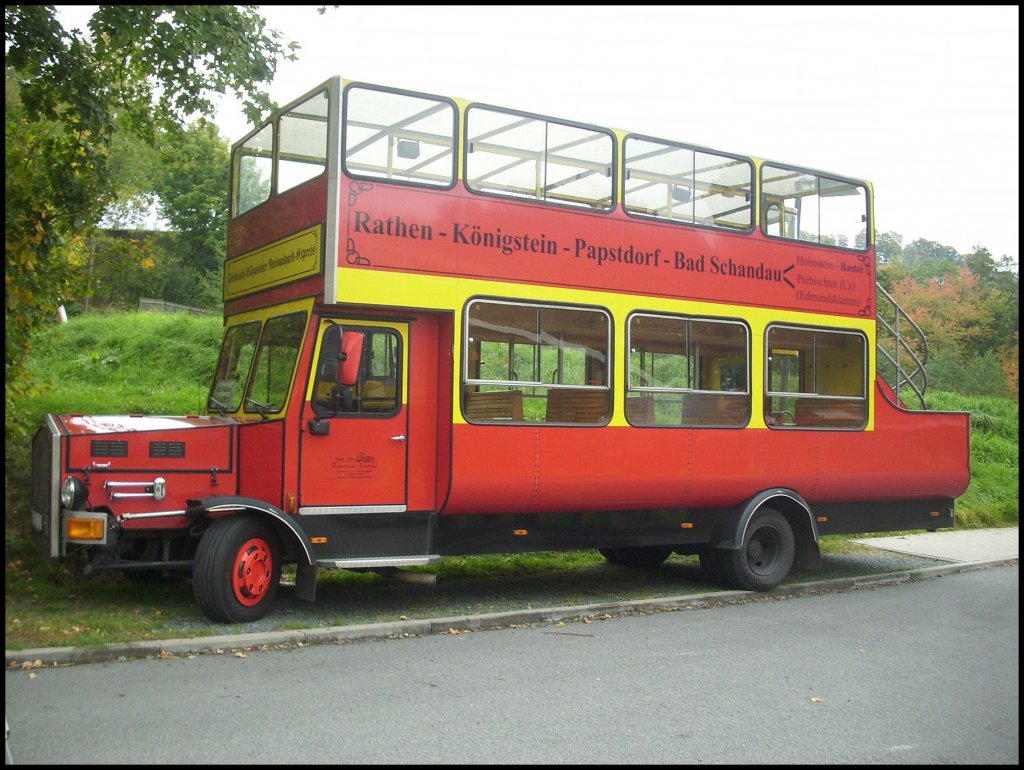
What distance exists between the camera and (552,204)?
30.5 feet

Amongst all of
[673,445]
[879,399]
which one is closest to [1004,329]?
[879,399]

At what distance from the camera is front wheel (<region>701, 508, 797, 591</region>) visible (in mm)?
10336

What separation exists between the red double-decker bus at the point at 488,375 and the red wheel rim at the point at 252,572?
23 millimetres

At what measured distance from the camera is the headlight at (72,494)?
24.5 feet

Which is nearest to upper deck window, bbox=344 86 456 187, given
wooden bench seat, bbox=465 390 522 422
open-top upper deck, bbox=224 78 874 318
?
open-top upper deck, bbox=224 78 874 318

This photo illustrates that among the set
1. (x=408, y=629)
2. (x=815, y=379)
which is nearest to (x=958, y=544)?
(x=815, y=379)

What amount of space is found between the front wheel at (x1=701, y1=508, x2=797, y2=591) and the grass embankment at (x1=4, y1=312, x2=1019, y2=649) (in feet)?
3.24

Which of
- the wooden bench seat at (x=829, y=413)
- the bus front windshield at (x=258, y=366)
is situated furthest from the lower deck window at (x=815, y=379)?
the bus front windshield at (x=258, y=366)

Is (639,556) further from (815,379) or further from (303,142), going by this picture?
(303,142)

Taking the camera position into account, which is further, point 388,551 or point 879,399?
point 879,399

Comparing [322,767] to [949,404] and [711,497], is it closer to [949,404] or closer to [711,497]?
[711,497]

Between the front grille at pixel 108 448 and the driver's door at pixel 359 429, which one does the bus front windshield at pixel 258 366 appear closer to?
the driver's door at pixel 359 429

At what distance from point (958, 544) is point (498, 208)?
9.87m

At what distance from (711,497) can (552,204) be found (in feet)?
11.0
